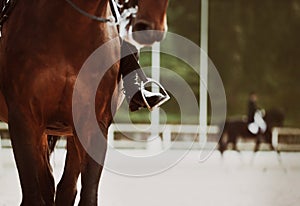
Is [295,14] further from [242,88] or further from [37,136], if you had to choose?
[37,136]

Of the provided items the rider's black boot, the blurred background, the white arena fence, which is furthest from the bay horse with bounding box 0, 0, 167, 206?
the blurred background

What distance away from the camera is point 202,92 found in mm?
24578

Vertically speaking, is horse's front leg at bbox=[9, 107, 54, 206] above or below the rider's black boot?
below

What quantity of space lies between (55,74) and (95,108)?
363mm

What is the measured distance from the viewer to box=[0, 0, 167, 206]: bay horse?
271 inches

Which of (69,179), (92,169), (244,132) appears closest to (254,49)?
(244,132)

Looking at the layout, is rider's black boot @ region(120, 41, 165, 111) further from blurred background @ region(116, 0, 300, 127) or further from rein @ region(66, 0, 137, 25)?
blurred background @ region(116, 0, 300, 127)

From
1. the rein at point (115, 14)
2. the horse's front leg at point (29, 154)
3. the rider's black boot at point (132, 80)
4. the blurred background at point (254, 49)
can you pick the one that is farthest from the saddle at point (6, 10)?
the blurred background at point (254, 49)

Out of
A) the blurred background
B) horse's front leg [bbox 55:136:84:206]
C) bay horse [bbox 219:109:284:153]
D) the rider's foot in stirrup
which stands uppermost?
the blurred background

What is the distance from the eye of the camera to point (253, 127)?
71.1 feet

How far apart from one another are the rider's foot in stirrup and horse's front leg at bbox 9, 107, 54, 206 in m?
0.90

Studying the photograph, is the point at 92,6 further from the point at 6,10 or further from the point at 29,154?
the point at 29,154

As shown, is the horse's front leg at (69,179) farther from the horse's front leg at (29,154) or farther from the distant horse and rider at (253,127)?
the distant horse and rider at (253,127)

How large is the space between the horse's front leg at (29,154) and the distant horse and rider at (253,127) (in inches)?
548
